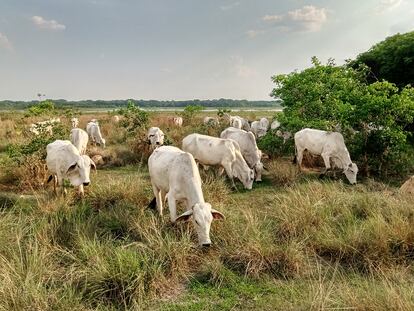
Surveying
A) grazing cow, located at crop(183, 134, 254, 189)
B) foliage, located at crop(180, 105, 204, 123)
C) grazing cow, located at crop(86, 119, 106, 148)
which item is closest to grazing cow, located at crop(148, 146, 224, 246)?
grazing cow, located at crop(183, 134, 254, 189)

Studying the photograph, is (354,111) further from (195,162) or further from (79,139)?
(79,139)

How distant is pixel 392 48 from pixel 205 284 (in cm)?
1713

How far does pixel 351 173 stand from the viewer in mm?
11055

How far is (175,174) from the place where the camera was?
6.68 metres

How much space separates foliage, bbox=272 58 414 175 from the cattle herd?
0.82 meters

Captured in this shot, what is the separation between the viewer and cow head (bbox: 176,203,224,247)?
5.69 metres

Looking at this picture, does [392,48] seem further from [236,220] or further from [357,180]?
[236,220]

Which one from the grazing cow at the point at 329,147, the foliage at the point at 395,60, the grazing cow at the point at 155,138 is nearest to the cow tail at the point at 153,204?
the grazing cow at the point at 329,147

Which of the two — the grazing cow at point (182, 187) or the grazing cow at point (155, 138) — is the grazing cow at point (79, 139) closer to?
the grazing cow at point (155, 138)

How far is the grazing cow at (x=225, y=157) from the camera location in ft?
35.1

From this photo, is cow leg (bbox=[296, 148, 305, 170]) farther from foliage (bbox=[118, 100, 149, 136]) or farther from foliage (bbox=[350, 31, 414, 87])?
foliage (bbox=[118, 100, 149, 136])

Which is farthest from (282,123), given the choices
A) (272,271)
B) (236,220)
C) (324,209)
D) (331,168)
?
(272,271)

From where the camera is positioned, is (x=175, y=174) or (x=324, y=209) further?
(x=324, y=209)

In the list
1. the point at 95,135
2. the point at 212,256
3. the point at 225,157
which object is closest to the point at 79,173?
the point at 225,157
